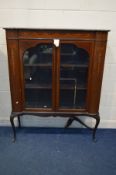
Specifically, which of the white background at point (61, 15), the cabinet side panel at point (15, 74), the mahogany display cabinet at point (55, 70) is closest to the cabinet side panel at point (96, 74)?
the mahogany display cabinet at point (55, 70)

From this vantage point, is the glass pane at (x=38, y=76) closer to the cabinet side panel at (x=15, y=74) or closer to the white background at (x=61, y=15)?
the cabinet side panel at (x=15, y=74)

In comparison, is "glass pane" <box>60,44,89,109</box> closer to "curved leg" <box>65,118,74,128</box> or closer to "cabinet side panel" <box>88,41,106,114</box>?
"cabinet side panel" <box>88,41,106,114</box>

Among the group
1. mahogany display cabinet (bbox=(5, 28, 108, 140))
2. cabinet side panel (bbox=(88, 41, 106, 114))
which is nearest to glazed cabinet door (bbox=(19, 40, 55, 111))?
mahogany display cabinet (bbox=(5, 28, 108, 140))

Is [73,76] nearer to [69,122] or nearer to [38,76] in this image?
[38,76]

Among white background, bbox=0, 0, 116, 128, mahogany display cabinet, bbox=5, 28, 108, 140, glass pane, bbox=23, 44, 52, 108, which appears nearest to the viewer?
mahogany display cabinet, bbox=5, 28, 108, 140

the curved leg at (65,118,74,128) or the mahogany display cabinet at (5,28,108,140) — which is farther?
the curved leg at (65,118,74,128)

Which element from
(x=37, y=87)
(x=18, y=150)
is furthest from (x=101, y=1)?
(x=18, y=150)

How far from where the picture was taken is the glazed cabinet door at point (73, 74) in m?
1.78

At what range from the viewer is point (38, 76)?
6.47ft

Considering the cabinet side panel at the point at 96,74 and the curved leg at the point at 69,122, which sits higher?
Answer: the cabinet side panel at the point at 96,74

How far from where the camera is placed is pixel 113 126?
2.46m

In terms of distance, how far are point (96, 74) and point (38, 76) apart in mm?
599

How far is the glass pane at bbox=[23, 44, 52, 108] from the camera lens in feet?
6.01

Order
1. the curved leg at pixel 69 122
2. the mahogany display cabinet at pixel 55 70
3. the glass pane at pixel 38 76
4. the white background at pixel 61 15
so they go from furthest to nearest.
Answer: the curved leg at pixel 69 122, the white background at pixel 61 15, the glass pane at pixel 38 76, the mahogany display cabinet at pixel 55 70
